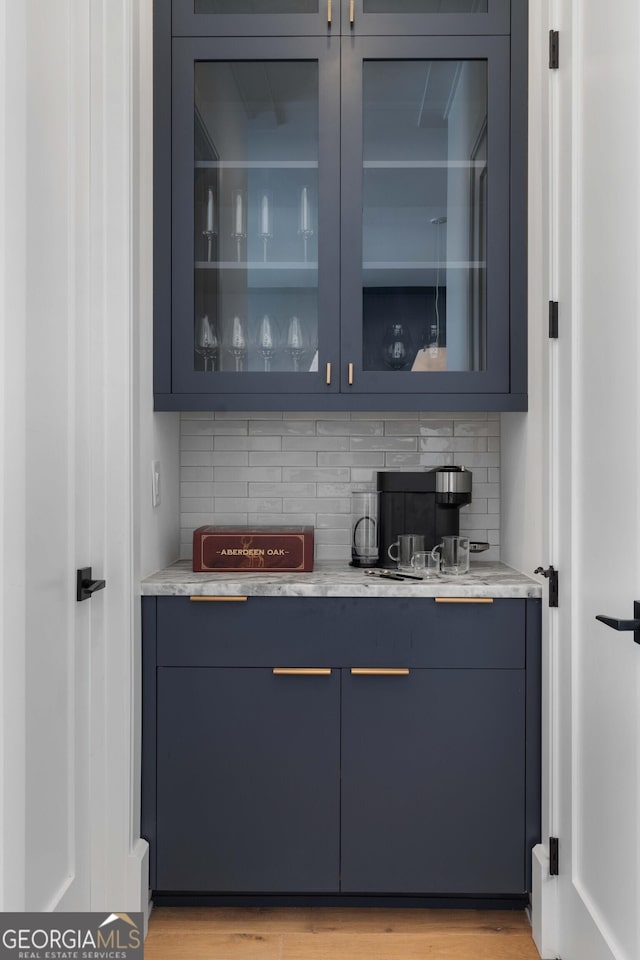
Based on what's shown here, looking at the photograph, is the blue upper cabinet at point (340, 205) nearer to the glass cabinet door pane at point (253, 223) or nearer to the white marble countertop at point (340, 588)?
the glass cabinet door pane at point (253, 223)

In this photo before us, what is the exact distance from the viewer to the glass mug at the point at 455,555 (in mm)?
2217

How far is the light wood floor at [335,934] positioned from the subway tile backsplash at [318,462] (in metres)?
1.07

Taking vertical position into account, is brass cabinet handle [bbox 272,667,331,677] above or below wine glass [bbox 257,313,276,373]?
below

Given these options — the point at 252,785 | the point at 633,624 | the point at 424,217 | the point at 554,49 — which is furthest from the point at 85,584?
the point at 554,49

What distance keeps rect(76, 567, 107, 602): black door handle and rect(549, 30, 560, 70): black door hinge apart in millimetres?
1743

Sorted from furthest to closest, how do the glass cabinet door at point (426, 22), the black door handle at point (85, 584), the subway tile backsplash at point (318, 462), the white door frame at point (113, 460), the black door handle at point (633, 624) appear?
the subway tile backsplash at point (318, 462), the glass cabinet door at point (426, 22), the white door frame at point (113, 460), the black door handle at point (85, 584), the black door handle at point (633, 624)

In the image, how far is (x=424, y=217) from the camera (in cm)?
221

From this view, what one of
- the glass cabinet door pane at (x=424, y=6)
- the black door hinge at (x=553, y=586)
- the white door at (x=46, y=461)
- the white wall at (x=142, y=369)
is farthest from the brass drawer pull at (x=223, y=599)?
the glass cabinet door pane at (x=424, y=6)

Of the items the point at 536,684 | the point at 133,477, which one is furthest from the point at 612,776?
the point at 133,477

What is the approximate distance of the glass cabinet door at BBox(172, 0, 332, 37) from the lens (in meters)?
2.15

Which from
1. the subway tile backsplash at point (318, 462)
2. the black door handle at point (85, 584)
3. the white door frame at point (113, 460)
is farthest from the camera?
the subway tile backsplash at point (318, 462)

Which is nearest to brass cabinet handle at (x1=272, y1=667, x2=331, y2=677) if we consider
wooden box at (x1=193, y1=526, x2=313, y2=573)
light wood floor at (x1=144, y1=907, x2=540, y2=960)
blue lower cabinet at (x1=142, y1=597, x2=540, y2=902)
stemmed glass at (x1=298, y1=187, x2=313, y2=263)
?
blue lower cabinet at (x1=142, y1=597, x2=540, y2=902)

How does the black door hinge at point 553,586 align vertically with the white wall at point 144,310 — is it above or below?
below

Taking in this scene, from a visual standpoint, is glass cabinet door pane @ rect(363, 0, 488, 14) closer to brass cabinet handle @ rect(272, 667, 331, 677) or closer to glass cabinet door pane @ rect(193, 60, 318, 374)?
glass cabinet door pane @ rect(193, 60, 318, 374)
